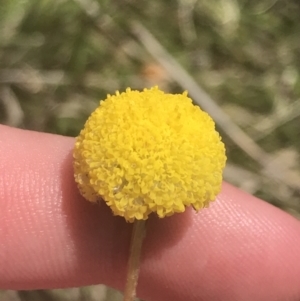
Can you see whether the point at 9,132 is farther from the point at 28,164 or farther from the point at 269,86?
the point at 269,86

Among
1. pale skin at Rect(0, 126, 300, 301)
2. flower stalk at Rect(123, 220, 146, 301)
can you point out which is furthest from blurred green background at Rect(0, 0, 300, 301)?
flower stalk at Rect(123, 220, 146, 301)

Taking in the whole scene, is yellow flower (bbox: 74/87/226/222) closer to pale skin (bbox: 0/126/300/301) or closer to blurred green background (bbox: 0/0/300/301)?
pale skin (bbox: 0/126/300/301)

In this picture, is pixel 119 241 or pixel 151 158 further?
pixel 119 241

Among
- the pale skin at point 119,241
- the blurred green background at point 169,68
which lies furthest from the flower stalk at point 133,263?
the blurred green background at point 169,68

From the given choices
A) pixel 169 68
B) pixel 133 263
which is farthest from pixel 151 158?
pixel 169 68

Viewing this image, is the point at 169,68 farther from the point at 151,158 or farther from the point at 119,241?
the point at 151,158

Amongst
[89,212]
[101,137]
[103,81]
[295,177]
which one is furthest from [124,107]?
[295,177]

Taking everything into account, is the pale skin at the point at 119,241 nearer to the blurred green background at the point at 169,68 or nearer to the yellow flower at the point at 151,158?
the yellow flower at the point at 151,158
